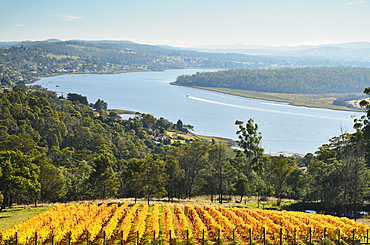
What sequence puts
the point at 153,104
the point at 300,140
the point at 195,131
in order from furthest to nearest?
1. the point at 153,104
2. the point at 195,131
3. the point at 300,140

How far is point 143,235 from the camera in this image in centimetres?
2053

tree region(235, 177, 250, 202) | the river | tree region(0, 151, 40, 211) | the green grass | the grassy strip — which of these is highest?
tree region(0, 151, 40, 211)

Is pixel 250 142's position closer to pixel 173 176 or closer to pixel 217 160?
pixel 217 160

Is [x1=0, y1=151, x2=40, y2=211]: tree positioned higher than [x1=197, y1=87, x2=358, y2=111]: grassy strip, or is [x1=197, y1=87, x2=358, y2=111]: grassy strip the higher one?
[x1=0, y1=151, x2=40, y2=211]: tree

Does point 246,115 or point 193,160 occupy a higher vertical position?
point 193,160

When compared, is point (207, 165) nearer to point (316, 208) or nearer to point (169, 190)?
point (169, 190)

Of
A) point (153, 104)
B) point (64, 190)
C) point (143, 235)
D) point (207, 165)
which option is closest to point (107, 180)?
point (64, 190)

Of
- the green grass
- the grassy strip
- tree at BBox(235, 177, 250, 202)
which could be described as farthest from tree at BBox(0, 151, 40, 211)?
the grassy strip

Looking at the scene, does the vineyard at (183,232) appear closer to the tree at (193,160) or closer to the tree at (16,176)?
the tree at (16,176)

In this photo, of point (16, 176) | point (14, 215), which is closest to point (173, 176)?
point (16, 176)

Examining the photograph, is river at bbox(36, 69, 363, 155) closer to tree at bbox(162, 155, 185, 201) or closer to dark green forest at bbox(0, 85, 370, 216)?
dark green forest at bbox(0, 85, 370, 216)

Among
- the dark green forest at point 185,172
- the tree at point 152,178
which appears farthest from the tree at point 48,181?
the tree at point 152,178

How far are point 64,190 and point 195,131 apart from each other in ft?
222

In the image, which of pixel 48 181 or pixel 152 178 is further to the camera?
pixel 48 181
